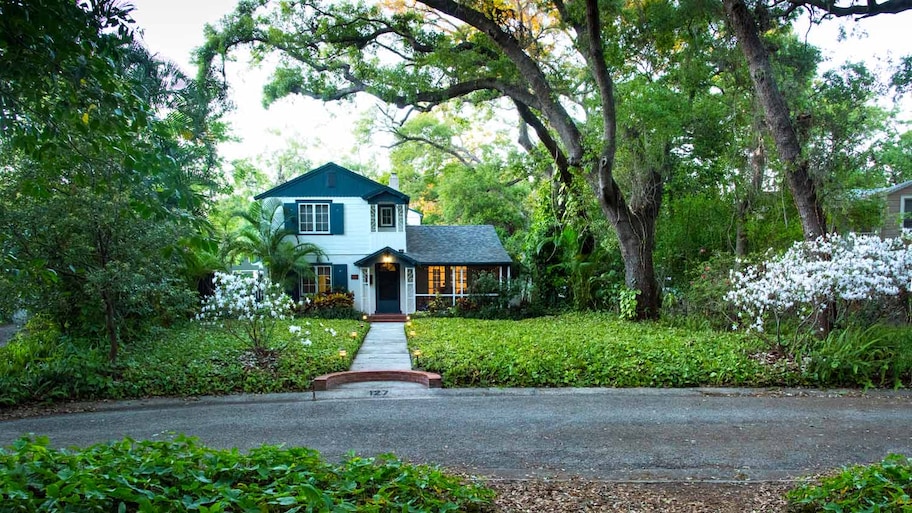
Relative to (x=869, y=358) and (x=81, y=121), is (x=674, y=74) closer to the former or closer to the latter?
(x=869, y=358)

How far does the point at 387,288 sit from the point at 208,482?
1773cm

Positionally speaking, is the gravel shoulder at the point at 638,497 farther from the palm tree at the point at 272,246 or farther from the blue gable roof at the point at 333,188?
the blue gable roof at the point at 333,188

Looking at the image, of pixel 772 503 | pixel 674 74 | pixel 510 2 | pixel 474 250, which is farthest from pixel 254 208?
pixel 772 503

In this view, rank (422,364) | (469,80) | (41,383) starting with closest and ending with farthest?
(41,383) → (422,364) → (469,80)

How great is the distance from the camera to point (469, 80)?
15016 millimetres

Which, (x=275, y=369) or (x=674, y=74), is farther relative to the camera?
(x=674, y=74)

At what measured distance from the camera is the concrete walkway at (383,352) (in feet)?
32.1

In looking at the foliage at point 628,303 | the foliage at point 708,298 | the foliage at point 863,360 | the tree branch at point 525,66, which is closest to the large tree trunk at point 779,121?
the foliage at point 708,298

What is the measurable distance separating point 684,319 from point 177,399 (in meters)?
10.5

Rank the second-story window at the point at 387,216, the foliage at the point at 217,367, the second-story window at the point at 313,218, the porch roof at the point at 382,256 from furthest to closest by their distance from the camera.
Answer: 1. the second-story window at the point at 387,216
2. the second-story window at the point at 313,218
3. the porch roof at the point at 382,256
4. the foliage at the point at 217,367

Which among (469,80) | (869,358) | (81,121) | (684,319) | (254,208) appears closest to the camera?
(81,121)

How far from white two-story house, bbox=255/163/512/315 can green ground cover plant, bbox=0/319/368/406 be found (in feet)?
30.9

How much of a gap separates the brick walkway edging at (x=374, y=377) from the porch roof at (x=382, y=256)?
35.7ft

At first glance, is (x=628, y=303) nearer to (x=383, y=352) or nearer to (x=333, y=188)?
(x=383, y=352)
